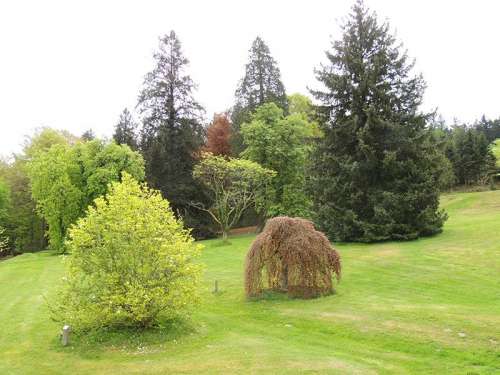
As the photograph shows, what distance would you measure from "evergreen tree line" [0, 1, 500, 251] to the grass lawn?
836 centimetres

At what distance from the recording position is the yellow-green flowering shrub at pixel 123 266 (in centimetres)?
1132

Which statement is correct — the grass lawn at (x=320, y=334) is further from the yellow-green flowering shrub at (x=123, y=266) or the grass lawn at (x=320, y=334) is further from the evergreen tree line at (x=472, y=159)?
the evergreen tree line at (x=472, y=159)

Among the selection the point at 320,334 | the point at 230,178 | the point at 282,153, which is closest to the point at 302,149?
the point at 282,153

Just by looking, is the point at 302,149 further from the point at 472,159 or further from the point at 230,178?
the point at 472,159

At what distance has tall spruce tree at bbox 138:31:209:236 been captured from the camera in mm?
39094

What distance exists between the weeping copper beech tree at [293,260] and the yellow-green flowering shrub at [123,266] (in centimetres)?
332

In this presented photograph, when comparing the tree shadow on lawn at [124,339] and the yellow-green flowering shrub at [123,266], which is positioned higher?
the yellow-green flowering shrub at [123,266]

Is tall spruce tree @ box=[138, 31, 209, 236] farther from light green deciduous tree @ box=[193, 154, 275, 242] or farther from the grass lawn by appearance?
the grass lawn

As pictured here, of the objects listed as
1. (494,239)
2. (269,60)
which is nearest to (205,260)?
(494,239)

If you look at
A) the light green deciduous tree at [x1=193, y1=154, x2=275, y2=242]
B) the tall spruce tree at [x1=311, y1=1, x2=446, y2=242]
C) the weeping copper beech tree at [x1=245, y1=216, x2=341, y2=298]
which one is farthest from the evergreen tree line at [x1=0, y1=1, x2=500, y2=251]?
the weeping copper beech tree at [x1=245, y1=216, x2=341, y2=298]

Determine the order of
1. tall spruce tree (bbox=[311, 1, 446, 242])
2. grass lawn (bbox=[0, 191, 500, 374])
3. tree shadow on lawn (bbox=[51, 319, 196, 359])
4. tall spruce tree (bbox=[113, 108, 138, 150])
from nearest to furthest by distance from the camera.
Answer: grass lawn (bbox=[0, 191, 500, 374]) → tree shadow on lawn (bbox=[51, 319, 196, 359]) → tall spruce tree (bbox=[311, 1, 446, 242]) → tall spruce tree (bbox=[113, 108, 138, 150])

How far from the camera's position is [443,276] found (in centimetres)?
1681

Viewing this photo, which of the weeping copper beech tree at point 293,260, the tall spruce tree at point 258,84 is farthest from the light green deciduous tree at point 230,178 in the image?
the weeping copper beech tree at point 293,260

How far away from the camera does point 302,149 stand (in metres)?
36.7
